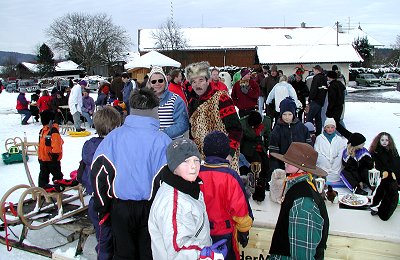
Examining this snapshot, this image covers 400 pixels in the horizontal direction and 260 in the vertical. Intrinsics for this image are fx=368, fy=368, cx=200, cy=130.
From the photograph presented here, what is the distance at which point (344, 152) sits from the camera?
5754 mm

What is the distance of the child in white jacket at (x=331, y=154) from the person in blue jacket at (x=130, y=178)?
12.7 feet

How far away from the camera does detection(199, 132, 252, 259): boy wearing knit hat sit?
2.49m

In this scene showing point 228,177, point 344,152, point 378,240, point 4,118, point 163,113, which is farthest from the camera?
point 4,118

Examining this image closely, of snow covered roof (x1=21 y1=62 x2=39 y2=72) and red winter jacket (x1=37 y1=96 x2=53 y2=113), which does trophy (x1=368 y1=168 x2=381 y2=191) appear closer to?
red winter jacket (x1=37 y1=96 x2=53 y2=113)

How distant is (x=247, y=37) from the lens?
4366 cm

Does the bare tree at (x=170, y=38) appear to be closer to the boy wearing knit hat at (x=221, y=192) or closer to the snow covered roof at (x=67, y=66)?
the snow covered roof at (x=67, y=66)

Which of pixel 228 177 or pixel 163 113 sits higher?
pixel 163 113

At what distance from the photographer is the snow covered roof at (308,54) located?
113 ft

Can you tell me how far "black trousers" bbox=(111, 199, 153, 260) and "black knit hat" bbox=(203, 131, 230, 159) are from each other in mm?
546

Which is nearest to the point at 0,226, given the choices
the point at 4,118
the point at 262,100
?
the point at 262,100

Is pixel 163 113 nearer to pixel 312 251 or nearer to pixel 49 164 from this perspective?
pixel 312 251

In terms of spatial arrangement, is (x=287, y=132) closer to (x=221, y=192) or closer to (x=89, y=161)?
(x=89, y=161)

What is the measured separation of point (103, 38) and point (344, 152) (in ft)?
197

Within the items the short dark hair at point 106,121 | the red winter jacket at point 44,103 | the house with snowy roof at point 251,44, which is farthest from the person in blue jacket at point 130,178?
the house with snowy roof at point 251,44
